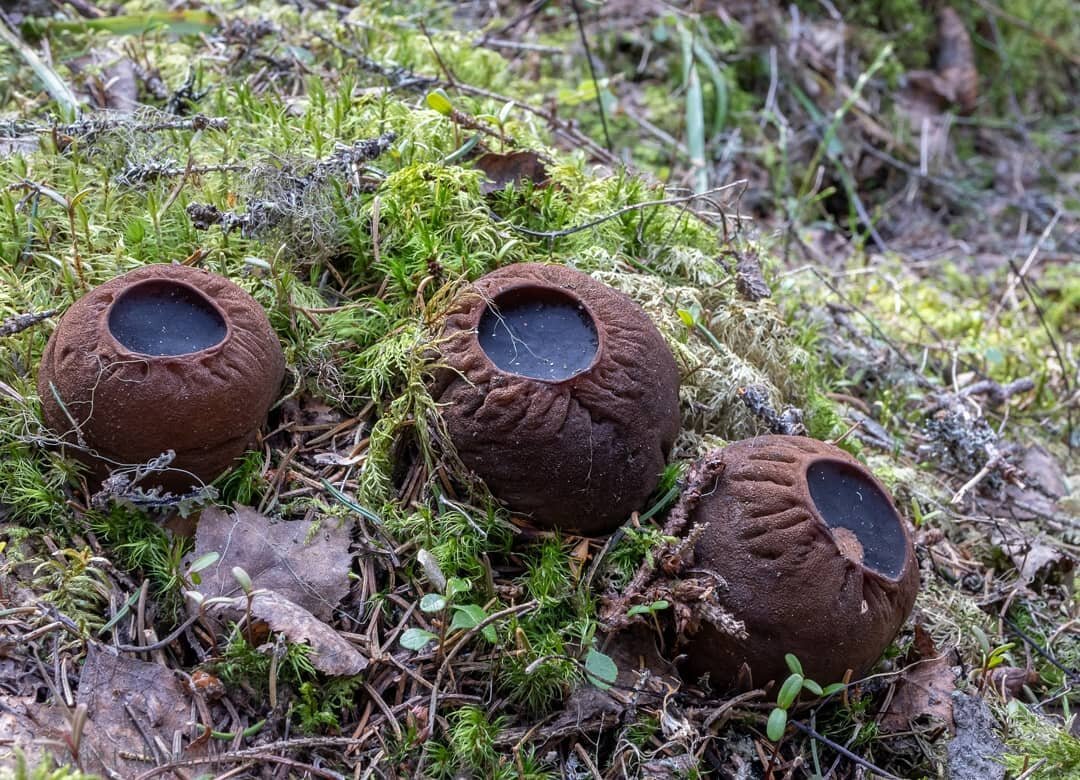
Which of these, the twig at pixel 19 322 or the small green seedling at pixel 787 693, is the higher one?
the twig at pixel 19 322

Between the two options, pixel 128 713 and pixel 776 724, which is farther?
pixel 776 724

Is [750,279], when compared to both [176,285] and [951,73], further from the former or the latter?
[951,73]

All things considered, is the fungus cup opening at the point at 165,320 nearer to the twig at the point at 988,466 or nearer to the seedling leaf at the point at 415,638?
the seedling leaf at the point at 415,638

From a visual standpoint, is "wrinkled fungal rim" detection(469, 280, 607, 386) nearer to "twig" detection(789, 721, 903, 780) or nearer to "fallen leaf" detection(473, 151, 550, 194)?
"fallen leaf" detection(473, 151, 550, 194)

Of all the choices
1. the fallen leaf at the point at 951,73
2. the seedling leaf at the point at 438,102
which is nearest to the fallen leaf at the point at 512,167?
the seedling leaf at the point at 438,102

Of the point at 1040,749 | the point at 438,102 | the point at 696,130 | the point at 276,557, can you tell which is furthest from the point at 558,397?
the point at 696,130

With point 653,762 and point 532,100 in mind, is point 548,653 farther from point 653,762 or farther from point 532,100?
point 532,100

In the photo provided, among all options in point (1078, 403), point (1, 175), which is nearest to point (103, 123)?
point (1, 175)
